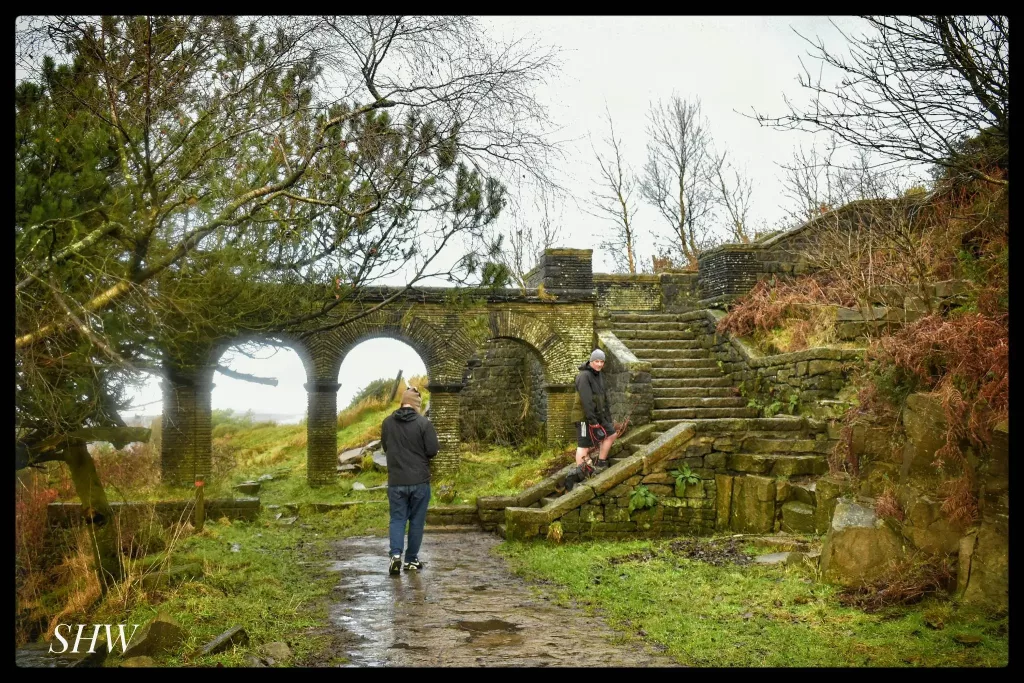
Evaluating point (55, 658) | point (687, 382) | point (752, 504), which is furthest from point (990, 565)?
point (687, 382)

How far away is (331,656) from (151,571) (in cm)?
315

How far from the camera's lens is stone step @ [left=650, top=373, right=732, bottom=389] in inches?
596

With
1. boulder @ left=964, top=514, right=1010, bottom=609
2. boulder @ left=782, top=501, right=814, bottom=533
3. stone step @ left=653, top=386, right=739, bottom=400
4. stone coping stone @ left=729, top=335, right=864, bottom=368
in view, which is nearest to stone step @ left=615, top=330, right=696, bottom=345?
stone coping stone @ left=729, top=335, right=864, bottom=368

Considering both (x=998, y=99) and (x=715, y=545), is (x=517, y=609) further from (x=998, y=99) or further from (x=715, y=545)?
(x=998, y=99)

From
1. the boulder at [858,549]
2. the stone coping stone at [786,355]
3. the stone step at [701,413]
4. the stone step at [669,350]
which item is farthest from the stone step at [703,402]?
the boulder at [858,549]

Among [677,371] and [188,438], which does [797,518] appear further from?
[188,438]

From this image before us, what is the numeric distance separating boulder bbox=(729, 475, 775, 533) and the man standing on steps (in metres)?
1.95

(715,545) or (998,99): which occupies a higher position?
(998,99)

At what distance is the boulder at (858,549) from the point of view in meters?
6.96

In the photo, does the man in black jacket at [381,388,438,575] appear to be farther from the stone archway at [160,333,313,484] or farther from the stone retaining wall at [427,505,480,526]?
the stone archway at [160,333,313,484]

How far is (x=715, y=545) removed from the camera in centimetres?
990

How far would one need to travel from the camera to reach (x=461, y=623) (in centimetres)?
676
